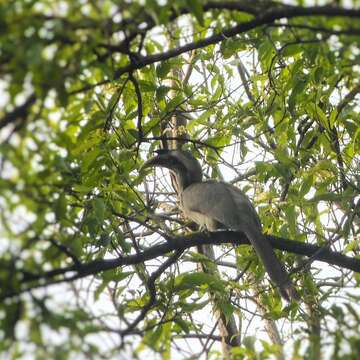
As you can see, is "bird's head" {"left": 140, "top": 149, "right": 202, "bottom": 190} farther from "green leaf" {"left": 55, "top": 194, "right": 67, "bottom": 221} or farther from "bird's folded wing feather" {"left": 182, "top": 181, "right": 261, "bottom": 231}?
"green leaf" {"left": 55, "top": 194, "right": 67, "bottom": 221}

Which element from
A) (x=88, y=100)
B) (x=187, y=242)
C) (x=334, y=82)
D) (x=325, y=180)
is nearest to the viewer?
(x=88, y=100)

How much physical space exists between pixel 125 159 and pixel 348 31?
2.81 metres

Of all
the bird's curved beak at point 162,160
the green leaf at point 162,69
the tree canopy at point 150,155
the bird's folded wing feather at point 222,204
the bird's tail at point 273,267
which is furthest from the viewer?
the bird's curved beak at point 162,160

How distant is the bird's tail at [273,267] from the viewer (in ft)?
20.1

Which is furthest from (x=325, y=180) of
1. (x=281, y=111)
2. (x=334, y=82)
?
(x=334, y=82)

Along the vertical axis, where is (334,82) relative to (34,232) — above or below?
above

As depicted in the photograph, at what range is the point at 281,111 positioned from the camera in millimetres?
6691

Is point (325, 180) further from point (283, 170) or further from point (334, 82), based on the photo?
point (334, 82)

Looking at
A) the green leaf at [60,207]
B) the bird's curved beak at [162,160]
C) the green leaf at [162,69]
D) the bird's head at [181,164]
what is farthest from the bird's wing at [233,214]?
the green leaf at [60,207]

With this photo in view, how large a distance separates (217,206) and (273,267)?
1135mm

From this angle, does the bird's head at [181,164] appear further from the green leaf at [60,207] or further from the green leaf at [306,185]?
the green leaf at [60,207]

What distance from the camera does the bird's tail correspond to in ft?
20.1

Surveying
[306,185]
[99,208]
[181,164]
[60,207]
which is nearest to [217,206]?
[181,164]

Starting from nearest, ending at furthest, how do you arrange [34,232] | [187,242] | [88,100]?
[34,232], [88,100], [187,242]
